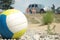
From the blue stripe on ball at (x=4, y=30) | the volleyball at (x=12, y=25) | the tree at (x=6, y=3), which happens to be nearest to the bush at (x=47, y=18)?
the volleyball at (x=12, y=25)

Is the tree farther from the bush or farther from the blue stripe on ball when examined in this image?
the blue stripe on ball

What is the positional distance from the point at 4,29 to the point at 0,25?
184 millimetres

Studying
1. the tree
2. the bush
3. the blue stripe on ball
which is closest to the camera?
the blue stripe on ball

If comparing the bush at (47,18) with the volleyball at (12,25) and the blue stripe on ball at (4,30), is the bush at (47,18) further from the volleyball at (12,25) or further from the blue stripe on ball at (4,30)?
the blue stripe on ball at (4,30)

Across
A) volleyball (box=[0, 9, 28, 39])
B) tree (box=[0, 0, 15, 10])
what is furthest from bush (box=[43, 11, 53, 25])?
tree (box=[0, 0, 15, 10])

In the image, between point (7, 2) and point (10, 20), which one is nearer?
point (10, 20)

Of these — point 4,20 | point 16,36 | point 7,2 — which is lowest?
point 7,2

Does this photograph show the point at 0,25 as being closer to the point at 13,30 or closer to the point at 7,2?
the point at 13,30

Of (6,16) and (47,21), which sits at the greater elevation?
(6,16)

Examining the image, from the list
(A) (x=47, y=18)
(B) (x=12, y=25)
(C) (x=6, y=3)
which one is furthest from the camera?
(C) (x=6, y=3)

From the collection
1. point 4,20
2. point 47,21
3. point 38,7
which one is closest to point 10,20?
point 4,20

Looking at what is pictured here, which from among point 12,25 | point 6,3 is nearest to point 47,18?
point 12,25

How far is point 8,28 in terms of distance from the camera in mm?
8531

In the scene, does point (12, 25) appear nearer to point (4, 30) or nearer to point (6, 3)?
point (4, 30)
